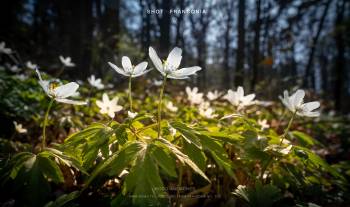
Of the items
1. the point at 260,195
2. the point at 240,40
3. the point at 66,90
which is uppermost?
the point at 240,40

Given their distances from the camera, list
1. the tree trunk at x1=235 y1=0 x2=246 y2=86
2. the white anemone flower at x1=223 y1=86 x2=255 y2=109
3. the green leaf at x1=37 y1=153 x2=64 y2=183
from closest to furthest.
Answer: the green leaf at x1=37 y1=153 x2=64 y2=183 → the white anemone flower at x1=223 y1=86 x2=255 y2=109 → the tree trunk at x1=235 y1=0 x2=246 y2=86

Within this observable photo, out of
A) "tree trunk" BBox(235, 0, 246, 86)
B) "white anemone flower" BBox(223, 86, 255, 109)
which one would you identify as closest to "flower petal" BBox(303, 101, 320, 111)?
"white anemone flower" BBox(223, 86, 255, 109)

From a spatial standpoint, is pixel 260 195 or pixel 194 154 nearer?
pixel 194 154

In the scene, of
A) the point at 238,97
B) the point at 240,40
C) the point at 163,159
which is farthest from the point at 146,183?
the point at 240,40

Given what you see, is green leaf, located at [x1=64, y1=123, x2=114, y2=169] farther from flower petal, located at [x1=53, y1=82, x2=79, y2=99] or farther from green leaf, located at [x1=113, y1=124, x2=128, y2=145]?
flower petal, located at [x1=53, y1=82, x2=79, y2=99]

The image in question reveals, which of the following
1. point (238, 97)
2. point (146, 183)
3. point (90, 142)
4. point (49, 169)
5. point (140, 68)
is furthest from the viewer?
point (238, 97)

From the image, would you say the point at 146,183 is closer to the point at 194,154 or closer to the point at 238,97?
the point at 194,154

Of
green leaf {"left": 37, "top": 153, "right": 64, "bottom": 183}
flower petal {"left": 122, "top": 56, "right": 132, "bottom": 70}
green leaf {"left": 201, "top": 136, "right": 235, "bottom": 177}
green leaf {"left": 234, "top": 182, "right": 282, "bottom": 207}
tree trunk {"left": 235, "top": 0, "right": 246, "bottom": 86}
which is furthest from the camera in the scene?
tree trunk {"left": 235, "top": 0, "right": 246, "bottom": 86}

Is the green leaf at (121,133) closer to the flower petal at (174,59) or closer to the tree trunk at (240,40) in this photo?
the flower petal at (174,59)

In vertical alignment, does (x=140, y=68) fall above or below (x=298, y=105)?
above

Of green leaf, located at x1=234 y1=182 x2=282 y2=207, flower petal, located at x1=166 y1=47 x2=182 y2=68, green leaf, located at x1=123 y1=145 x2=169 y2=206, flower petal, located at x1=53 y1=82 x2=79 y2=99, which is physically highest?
flower petal, located at x1=166 y1=47 x2=182 y2=68

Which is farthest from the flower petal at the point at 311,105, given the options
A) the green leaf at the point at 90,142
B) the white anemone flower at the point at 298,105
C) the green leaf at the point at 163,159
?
the green leaf at the point at 90,142
